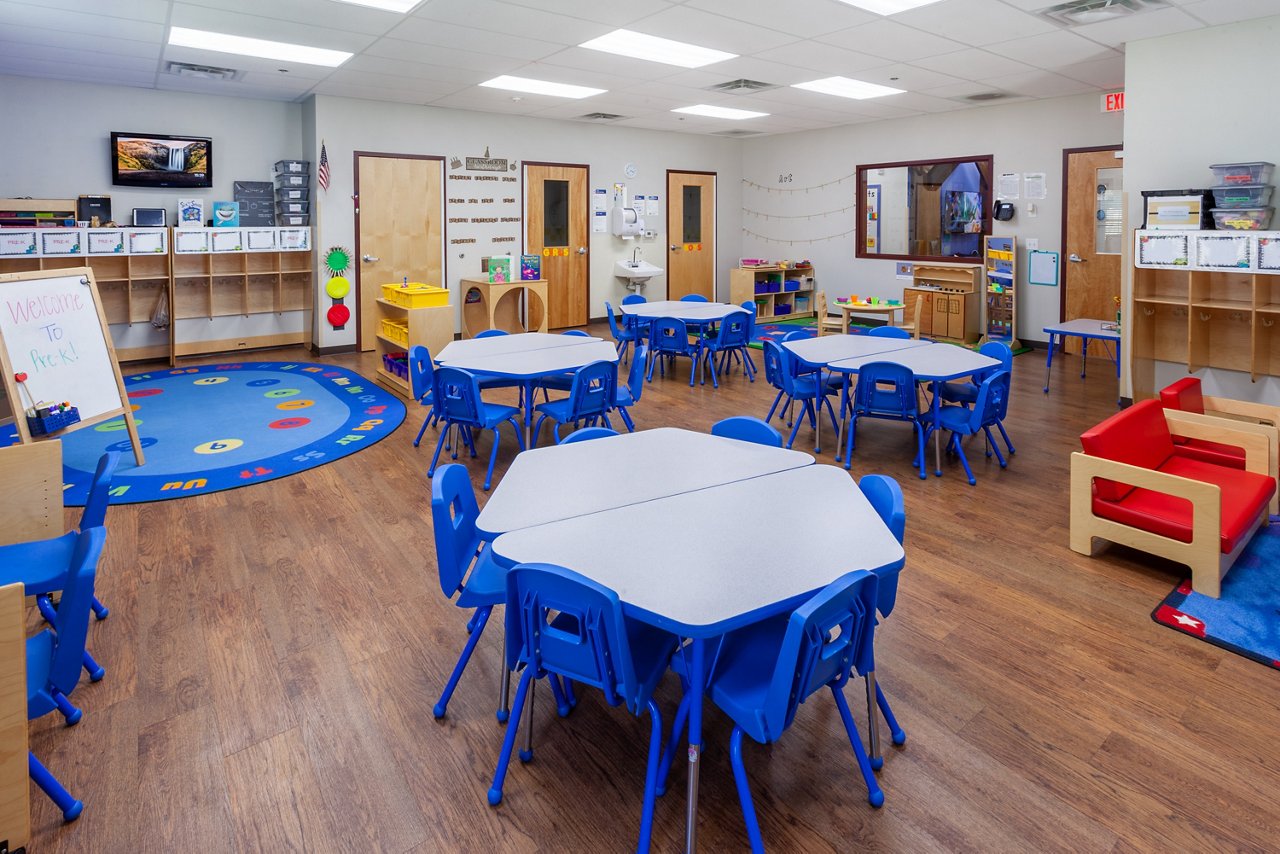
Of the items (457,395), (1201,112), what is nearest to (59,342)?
(457,395)

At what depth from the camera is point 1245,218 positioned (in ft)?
16.9

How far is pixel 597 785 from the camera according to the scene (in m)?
2.13

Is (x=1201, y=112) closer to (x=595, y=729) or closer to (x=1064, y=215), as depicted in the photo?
(x=1064, y=215)

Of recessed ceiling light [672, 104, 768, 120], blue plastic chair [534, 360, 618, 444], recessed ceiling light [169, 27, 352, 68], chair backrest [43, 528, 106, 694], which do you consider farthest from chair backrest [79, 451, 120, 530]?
recessed ceiling light [672, 104, 768, 120]

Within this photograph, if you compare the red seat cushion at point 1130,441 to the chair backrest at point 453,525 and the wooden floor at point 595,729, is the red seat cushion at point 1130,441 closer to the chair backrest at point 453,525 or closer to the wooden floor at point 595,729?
the wooden floor at point 595,729

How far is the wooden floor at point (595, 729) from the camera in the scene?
1.98m

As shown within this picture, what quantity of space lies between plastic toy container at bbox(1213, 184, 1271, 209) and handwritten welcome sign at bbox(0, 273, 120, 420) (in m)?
7.28

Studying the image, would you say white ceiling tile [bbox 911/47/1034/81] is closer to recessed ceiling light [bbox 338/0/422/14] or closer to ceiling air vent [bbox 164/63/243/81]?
recessed ceiling light [bbox 338/0/422/14]

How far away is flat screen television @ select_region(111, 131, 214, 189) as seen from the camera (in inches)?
304

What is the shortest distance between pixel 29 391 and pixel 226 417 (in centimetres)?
197

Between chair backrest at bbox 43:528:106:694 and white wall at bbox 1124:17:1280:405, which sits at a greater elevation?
white wall at bbox 1124:17:1280:405

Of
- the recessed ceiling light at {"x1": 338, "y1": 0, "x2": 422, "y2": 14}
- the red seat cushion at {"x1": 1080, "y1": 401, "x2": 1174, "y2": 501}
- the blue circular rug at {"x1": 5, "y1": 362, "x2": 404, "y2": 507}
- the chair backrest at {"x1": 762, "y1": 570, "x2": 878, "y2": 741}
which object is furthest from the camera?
the recessed ceiling light at {"x1": 338, "y1": 0, "x2": 422, "y2": 14}

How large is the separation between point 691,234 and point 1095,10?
23.0 ft

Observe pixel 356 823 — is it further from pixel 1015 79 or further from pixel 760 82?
pixel 1015 79
